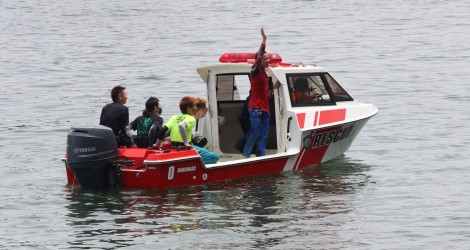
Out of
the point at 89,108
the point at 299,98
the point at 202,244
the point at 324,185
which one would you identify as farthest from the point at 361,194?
the point at 89,108

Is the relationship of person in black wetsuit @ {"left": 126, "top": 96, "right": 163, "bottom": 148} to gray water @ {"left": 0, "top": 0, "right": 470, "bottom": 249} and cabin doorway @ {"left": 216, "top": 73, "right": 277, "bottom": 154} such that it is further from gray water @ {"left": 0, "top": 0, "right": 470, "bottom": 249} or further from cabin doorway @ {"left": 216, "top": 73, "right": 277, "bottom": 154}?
cabin doorway @ {"left": 216, "top": 73, "right": 277, "bottom": 154}

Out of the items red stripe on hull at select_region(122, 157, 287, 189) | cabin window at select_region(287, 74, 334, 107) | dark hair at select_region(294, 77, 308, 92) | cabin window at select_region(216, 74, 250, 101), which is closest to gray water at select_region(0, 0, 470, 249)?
red stripe on hull at select_region(122, 157, 287, 189)

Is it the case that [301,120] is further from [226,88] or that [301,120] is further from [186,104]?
[186,104]

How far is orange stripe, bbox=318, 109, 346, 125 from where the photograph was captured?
20.8 meters

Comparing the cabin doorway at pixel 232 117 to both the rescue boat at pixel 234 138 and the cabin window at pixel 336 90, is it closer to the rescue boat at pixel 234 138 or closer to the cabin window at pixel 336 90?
the rescue boat at pixel 234 138

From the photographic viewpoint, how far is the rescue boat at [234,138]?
60.7 ft

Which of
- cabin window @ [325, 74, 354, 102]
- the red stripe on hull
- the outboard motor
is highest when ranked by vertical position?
cabin window @ [325, 74, 354, 102]

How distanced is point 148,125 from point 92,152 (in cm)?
161

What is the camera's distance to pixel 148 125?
19.6 m

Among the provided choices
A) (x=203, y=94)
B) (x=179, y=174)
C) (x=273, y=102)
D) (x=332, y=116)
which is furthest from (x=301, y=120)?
(x=203, y=94)

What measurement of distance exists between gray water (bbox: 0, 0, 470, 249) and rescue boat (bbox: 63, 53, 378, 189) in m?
0.30

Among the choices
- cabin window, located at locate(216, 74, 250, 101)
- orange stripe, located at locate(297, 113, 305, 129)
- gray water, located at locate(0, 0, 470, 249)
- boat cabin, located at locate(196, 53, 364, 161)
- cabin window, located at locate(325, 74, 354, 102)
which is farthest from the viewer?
cabin window, located at locate(325, 74, 354, 102)

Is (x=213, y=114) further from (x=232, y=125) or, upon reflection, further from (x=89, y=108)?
(x=89, y=108)

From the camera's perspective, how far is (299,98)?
68.3 feet
